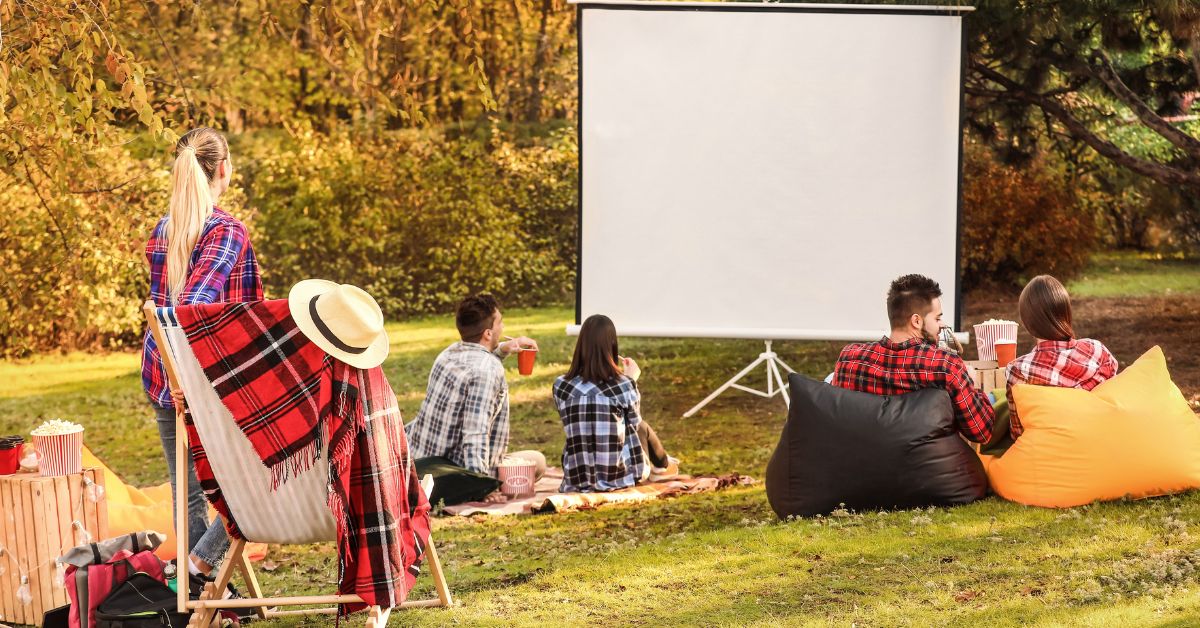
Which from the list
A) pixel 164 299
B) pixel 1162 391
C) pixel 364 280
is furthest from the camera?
pixel 364 280

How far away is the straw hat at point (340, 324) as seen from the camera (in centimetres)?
303

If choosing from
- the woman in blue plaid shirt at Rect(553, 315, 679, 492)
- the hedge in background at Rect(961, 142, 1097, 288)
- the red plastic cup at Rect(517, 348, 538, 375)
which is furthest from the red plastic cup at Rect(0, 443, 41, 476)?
the hedge in background at Rect(961, 142, 1097, 288)

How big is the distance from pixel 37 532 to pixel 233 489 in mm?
775

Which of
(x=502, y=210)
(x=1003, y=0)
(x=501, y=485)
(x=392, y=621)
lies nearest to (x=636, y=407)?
(x=501, y=485)

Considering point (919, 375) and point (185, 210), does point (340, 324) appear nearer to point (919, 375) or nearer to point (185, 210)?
point (185, 210)

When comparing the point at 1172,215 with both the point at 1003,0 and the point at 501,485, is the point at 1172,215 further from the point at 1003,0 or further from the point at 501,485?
the point at 501,485

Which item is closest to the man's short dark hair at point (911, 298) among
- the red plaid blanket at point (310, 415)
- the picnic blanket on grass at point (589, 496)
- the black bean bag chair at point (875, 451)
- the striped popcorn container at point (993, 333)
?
the black bean bag chair at point (875, 451)

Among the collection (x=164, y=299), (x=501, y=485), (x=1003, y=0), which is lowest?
(x=501, y=485)

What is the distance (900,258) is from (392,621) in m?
4.15

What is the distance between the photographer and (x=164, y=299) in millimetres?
3453

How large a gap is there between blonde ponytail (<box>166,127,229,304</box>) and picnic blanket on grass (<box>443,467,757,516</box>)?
1970mm

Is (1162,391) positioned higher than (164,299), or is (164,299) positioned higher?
(164,299)

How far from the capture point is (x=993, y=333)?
15.5 feet

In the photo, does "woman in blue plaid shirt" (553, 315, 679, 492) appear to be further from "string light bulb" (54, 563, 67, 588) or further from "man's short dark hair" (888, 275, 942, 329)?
"string light bulb" (54, 563, 67, 588)
